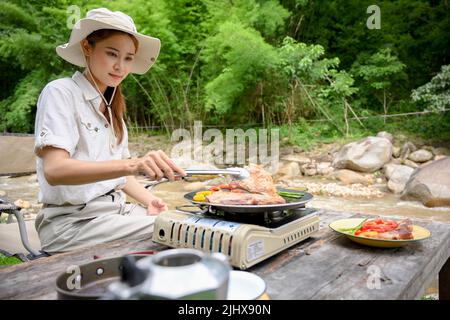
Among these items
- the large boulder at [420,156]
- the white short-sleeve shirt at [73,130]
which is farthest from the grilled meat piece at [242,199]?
the large boulder at [420,156]

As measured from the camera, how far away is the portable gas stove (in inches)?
47.0

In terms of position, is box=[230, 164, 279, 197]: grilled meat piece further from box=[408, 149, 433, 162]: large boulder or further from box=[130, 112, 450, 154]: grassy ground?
box=[130, 112, 450, 154]: grassy ground

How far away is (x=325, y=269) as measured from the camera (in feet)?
4.06

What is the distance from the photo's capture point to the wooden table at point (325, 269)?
1068mm

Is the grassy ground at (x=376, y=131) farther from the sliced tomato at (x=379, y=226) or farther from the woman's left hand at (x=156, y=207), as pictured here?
the sliced tomato at (x=379, y=226)

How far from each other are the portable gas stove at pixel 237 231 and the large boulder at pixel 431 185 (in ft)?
17.7

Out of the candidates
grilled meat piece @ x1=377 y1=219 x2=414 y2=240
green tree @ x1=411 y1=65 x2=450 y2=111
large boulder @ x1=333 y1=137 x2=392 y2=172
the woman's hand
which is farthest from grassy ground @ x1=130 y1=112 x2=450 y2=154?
the woman's hand

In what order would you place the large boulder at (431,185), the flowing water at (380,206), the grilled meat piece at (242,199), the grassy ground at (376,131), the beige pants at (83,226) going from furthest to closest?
the grassy ground at (376,131)
the large boulder at (431,185)
the flowing water at (380,206)
the beige pants at (83,226)
the grilled meat piece at (242,199)

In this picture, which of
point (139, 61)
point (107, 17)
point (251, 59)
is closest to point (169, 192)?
point (251, 59)

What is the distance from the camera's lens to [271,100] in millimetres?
10984

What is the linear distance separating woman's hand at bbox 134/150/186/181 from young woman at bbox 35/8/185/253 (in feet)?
1.54
